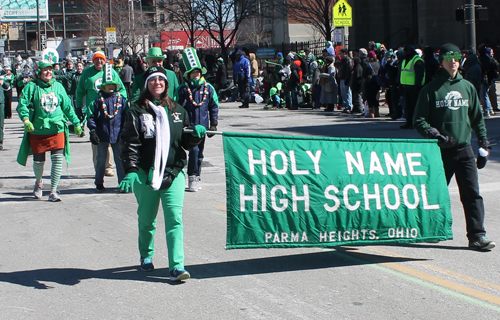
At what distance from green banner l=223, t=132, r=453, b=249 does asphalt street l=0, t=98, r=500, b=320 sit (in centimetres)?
31

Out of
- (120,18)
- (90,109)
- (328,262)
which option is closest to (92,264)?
(328,262)

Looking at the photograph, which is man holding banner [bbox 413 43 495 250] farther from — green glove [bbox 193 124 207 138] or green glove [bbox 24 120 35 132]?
green glove [bbox 24 120 35 132]

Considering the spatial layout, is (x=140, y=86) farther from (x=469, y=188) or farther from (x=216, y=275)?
(x=469, y=188)

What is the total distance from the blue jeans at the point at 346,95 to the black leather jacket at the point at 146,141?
15704 mm

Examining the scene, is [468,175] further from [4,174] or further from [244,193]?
[4,174]

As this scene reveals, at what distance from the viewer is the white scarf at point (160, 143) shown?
18.2ft

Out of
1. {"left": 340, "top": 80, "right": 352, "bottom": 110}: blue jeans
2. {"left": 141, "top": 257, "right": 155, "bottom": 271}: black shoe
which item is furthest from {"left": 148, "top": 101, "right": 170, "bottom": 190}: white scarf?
{"left": 340, "top": 80, "right": 352, "bottom": 110}: blue jeans

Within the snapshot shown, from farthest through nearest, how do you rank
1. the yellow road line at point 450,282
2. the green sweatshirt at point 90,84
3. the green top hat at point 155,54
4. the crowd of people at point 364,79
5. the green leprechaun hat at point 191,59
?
the crowd of people at point 364,79, the green sweatshirt at point 90,84, the green top hat at point 155,54, the green leprechaun hat at point 191,59, the yellow road line at point 450,282

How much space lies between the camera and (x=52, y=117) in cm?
944

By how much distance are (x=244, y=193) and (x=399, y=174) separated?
1427 mm

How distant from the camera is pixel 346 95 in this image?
69.7 feet

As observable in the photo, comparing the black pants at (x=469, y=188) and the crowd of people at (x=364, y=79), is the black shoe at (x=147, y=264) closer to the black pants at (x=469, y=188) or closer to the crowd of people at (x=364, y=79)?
the black pants at (x=469, y=188)

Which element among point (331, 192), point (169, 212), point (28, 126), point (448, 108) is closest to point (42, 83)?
point (28, 126)

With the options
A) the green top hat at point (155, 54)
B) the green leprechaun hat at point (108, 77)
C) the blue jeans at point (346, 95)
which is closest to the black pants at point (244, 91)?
the blue jeans at point (346, 95)
